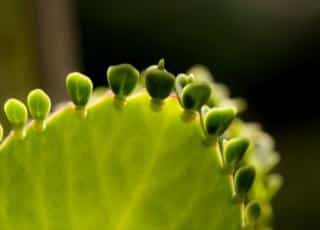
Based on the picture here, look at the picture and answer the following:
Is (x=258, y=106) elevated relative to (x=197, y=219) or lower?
lower

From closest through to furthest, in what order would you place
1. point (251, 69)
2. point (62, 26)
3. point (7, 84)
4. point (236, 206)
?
point (236, 206) → point (7, 84) → point (62, 26) → point (251, 69)

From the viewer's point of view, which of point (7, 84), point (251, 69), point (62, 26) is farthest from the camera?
point (251, 69)

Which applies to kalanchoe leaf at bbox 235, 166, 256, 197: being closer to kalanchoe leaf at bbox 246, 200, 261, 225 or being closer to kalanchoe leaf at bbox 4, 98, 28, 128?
kalanchoe leaf at bbox 246, 200, 261, 225

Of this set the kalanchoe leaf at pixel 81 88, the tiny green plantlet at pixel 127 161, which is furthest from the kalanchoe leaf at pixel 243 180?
the kalanchoe leaf at pixel 81 88

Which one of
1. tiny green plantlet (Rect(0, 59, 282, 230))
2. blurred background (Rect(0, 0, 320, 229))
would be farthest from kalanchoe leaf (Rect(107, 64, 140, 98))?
blurred background (Rect(0, 0, 320, 229))

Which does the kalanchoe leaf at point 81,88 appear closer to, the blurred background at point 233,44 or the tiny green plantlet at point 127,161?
the tiny green plantlet at point 127,161

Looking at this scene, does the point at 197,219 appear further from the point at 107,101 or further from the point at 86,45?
the point at 86,45

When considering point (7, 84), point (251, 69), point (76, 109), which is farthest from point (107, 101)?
point (251, 69)
